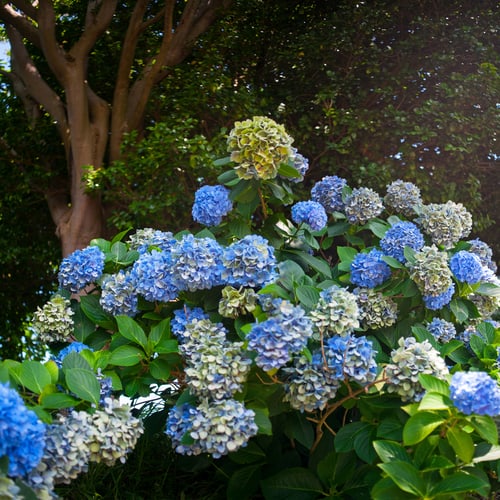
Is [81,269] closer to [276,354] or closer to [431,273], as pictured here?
[276,354]

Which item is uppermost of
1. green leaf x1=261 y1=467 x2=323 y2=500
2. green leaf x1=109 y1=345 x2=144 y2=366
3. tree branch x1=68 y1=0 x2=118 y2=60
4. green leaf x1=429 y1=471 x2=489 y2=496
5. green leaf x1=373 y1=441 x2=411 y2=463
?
tree branch x1=68 y1=0 x2=118 y2=60

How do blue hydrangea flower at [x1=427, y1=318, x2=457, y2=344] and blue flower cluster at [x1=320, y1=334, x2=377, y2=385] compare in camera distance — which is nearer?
blue flower cluster at [x1=320, y1=334, x2=377, y2=385]

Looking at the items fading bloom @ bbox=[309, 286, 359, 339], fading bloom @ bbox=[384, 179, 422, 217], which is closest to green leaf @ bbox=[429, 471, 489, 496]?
fading bloom @ bbox=[309, 286, 359, 339]

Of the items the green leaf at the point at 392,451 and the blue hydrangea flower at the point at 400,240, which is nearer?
the green leaf at the point at 392,451

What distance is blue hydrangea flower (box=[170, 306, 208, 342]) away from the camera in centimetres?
301

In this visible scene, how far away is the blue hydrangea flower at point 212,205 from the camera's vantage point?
10.7 ft

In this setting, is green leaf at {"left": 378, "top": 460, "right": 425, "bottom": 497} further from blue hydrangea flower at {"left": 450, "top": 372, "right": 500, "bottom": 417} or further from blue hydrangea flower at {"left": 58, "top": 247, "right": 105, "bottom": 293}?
blue hydrangea flower at {"left": 58, "top": 247, "right": 105, "bottom": 293}

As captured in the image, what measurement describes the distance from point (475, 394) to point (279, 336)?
0.64 meters

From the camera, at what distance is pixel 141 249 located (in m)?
3.54

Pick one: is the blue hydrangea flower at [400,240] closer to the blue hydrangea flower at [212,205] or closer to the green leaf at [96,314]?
the blue hydrangea flower at [212,205]

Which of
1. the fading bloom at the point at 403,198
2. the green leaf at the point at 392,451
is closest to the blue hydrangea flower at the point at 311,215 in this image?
the fading bloom at the point at 403,198

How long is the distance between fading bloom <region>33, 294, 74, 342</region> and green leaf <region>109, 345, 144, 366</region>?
1.43 feet

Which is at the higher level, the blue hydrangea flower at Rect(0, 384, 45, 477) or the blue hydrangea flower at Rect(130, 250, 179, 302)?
the blue hydrangea flower at Rect(130, 250, 179, 302)

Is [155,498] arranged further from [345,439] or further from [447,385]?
[447,385]
